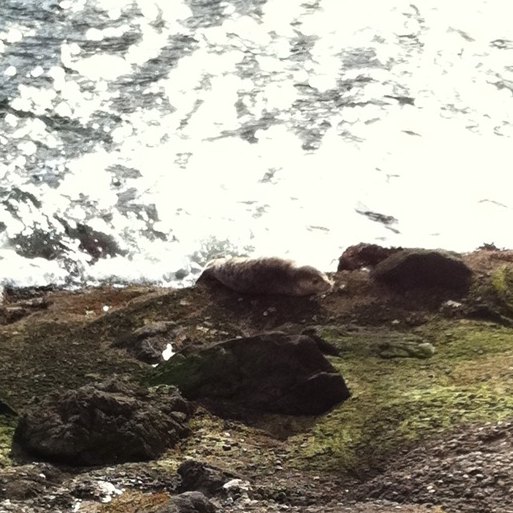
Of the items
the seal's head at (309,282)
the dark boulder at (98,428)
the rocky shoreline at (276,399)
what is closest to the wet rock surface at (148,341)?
the rocky shoreline at (276,399)

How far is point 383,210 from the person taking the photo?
12383 mm

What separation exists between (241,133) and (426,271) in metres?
6.11

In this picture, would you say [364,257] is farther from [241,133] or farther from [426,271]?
[241,133]

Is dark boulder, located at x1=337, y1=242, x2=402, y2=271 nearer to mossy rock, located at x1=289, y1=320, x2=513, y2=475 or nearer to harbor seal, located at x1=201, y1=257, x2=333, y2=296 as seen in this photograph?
harbor seal, located at x1=201, y1=257, x2=333, y2=296

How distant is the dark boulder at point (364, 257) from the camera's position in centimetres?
980

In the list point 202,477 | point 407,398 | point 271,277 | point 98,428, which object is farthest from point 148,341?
point 202,477

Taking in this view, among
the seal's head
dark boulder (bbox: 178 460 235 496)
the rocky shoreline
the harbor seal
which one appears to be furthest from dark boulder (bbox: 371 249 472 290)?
dark boulder (bbox: 178 460 235 496)

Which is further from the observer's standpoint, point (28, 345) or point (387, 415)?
Result: point (28, 345)

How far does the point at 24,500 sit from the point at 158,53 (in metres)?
12.5

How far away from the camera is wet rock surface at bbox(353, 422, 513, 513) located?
4855 millimetres

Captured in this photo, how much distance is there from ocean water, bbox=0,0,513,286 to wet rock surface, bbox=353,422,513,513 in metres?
5.75

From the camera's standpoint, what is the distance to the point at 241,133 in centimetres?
1417

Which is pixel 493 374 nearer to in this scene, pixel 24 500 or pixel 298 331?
pixel 298 331

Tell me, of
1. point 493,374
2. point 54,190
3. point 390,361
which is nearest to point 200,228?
point 54,190
